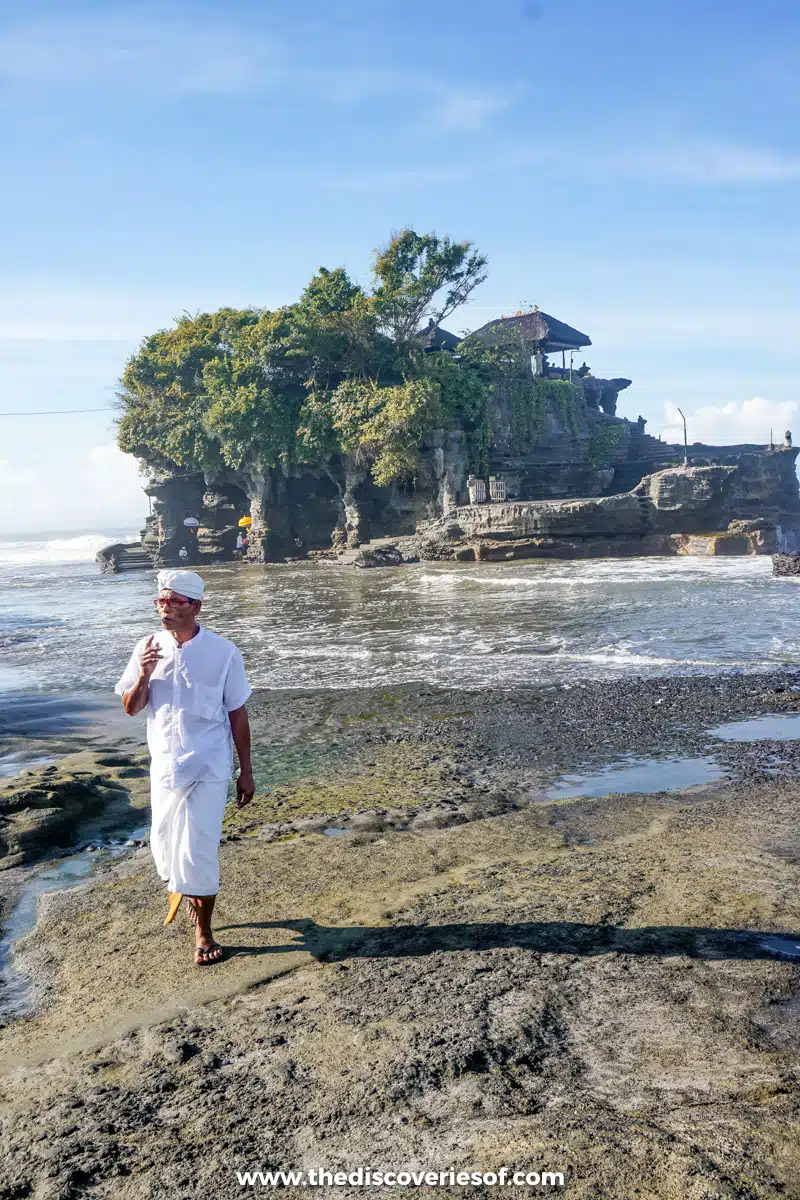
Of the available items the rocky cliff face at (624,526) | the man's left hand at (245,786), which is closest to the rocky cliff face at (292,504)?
the rocky cliff face at (624,526)

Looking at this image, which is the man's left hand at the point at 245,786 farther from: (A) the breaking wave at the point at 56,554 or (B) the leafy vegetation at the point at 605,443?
(A) the breaking wave at the point at 56,554

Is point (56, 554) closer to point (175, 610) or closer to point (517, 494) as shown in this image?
point (517, 494)

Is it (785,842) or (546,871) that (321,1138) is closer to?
(546,871)

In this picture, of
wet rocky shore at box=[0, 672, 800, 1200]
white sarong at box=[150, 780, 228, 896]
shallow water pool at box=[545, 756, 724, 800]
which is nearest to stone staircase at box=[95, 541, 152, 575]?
wet rocky shore at box=[0, 672, 800, 1200]

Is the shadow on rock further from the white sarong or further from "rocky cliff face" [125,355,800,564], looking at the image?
"rocky cliff face" [125,355,800,564]

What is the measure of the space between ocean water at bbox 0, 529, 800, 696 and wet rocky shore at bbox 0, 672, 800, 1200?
5.58 m

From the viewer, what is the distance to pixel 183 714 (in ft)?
14.7

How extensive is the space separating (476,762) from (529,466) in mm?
36714

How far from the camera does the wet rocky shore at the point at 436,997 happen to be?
9.37 ft

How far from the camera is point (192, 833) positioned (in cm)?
441

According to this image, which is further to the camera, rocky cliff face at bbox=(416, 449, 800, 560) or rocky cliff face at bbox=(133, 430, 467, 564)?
rocky cliff face at bbox=(133, 430, 467, 564)

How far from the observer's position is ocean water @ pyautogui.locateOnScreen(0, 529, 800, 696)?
13.2 m

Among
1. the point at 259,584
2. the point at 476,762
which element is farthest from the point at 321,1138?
the point at 259,584

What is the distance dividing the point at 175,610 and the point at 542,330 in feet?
155
